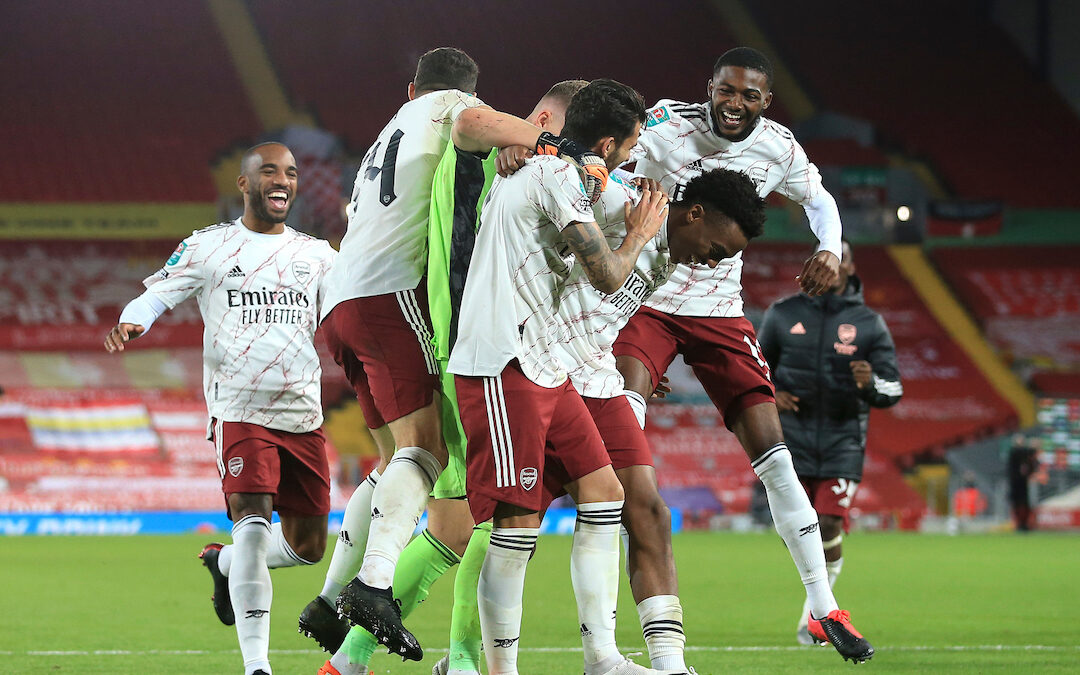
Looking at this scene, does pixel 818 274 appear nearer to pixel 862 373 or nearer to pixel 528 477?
pixel 528 477

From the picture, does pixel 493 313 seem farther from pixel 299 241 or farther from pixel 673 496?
pixel 673 496

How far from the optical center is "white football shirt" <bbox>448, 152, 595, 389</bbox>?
426 centimetres

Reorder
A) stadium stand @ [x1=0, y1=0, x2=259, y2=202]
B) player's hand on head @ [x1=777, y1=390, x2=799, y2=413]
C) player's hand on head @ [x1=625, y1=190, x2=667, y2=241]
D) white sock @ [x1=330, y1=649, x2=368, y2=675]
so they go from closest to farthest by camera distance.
Answer: player's hand on head @ [x1=625, y1=190, x2=667, y2=241], white sock @ [x1=330, y1=649, x2=368, y2=675], player's hand on head @ [x1=777, y1=390, x2=799, y2=413], stadium stand @ [x1=0, y1=0, x2=259, y2=202]

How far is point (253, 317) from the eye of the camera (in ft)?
19.6

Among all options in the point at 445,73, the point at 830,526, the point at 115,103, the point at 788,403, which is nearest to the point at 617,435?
the point at 445,73

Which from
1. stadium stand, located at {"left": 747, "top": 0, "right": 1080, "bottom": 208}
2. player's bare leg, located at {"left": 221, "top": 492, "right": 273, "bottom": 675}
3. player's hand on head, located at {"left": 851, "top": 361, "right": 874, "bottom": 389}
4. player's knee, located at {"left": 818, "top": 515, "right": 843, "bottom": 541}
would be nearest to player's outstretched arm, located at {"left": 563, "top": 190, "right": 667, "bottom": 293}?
player's bare leg, located at {"left": 221, "top": 492, "right": 273, "bottom": 675}

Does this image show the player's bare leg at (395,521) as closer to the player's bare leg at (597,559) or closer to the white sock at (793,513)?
the player's bare leg at (597,559)

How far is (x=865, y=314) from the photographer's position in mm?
8727

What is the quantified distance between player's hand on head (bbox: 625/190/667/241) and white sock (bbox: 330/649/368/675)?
5.99 ft

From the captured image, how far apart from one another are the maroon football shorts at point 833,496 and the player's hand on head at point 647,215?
4.03 metres

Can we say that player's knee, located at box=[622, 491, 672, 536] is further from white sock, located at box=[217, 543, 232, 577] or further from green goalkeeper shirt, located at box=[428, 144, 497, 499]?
white sock, located at box=[217, 543, 232, 577]

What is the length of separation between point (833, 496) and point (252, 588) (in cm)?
400

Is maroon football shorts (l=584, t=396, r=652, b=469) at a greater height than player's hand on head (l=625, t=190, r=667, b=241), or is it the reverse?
player's hand on head (l=625, t=190, r=667, b=241)

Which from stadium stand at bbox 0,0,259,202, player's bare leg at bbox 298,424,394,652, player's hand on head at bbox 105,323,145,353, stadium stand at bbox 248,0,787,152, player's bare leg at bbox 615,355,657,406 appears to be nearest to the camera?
player's bare leg at bbox 298,424,394,652
